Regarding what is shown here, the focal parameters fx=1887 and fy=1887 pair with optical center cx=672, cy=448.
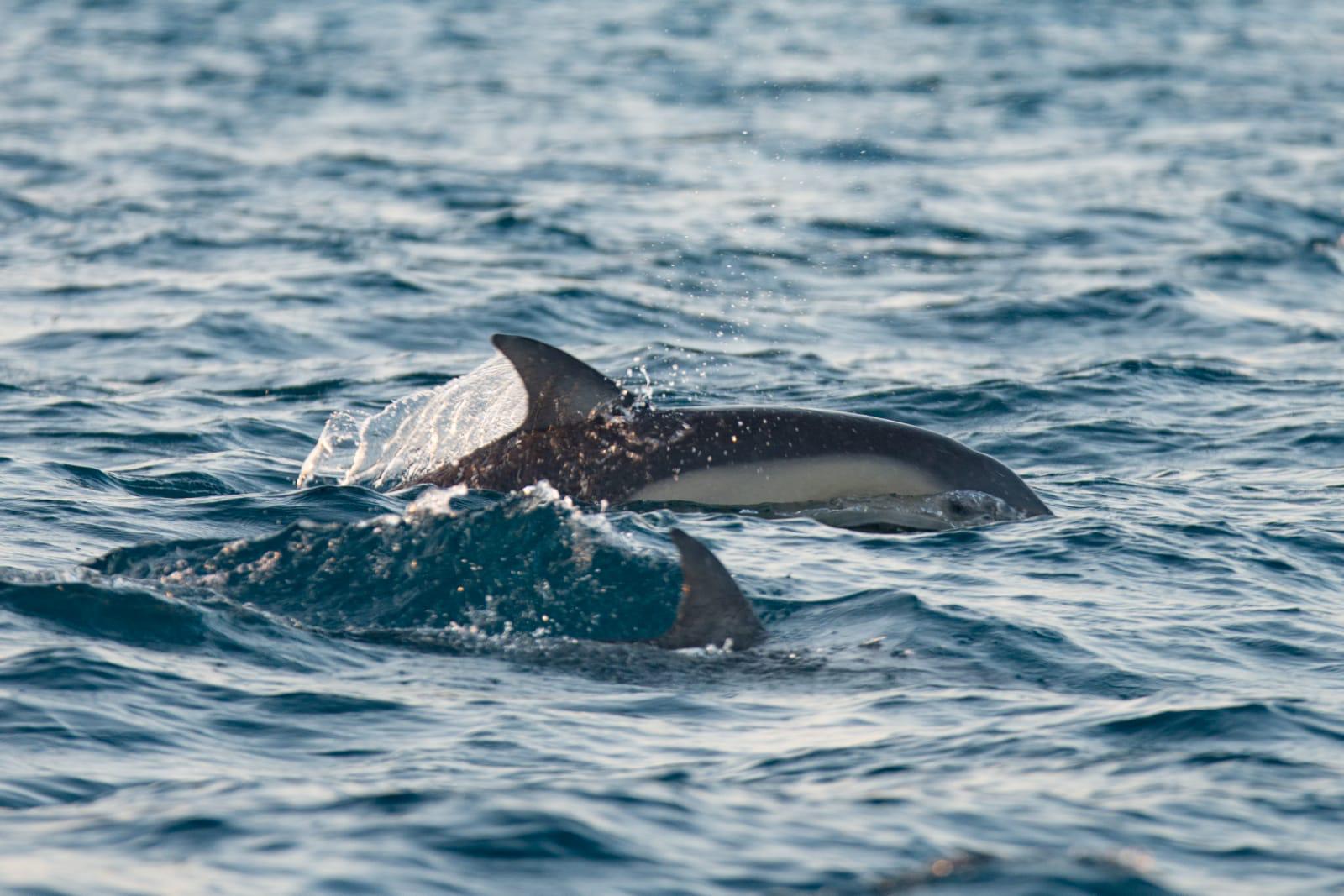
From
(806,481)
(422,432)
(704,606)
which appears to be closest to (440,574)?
(704,606)

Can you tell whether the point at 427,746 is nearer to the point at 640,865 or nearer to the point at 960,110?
the point at 640,865

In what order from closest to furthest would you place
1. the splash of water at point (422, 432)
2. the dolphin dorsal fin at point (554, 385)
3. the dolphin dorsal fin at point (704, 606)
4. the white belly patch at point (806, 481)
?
the dolphin dorsal fin at point (704, 606)
the dolphin dorsal fin at point (554, 385)
the white belly patch at point (806, 481)
the splash of water at point (422, 432)

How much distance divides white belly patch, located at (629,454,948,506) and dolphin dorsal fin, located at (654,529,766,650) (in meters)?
2.36

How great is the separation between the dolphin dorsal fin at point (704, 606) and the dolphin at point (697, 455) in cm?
227

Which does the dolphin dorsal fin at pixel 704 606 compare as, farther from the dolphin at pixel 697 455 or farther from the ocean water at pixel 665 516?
the dolphin at pixel 697 455

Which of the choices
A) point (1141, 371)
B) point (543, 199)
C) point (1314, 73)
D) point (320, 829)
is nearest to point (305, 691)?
point (320, 829)

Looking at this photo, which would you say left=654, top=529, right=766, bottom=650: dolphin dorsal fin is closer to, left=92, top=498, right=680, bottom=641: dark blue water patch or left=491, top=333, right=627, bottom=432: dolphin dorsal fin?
left=92, top=498, right=680, bottom=641: dark blue water patch

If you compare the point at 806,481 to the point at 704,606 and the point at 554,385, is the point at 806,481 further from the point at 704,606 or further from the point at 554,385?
the point at 704,606

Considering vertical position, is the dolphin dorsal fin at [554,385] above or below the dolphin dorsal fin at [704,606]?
above

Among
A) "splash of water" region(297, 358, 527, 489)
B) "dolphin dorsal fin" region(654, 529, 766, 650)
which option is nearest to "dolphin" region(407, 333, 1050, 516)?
"splash of water" region(297, 358, 527, 489)

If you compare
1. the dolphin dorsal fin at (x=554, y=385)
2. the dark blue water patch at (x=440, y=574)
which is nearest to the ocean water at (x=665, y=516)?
the dark blue water patch at (x=440, y=574)

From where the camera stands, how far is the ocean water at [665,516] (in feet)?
22.0

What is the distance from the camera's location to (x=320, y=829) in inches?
257

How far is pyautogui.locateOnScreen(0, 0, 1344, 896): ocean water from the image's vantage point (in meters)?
6.70
